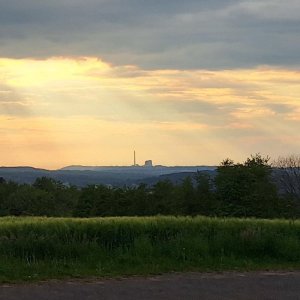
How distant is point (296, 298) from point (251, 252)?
4.16 meters

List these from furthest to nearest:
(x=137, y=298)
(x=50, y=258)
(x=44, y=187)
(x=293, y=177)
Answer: (x=44, y=187)
(x=293, y=177)
(x=50, y=258)
(x=137, y=298)

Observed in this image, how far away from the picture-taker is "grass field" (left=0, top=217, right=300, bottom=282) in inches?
464

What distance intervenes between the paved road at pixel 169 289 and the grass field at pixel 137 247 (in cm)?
67

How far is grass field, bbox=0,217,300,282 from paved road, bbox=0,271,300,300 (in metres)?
0.67

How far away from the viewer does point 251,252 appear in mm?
13914

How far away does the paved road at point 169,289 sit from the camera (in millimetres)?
9555

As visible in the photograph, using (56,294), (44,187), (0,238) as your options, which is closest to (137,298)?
(56,294)

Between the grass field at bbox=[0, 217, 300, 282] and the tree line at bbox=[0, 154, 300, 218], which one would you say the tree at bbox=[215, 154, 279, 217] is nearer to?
the tree line at bbox=[0, 154, 300, 218]

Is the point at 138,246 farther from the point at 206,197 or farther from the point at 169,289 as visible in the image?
the point at 206,197

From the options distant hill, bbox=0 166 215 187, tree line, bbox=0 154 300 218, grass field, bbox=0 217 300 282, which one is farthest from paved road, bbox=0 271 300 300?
distant hill, bbox=0 166 215 187

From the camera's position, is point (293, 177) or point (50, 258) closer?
point (50, 258)

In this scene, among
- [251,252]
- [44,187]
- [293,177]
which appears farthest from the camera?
[44,187]

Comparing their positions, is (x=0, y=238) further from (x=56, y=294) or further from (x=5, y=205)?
(x=5, y=205)

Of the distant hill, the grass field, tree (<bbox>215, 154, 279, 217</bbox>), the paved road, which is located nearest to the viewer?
the paved road
